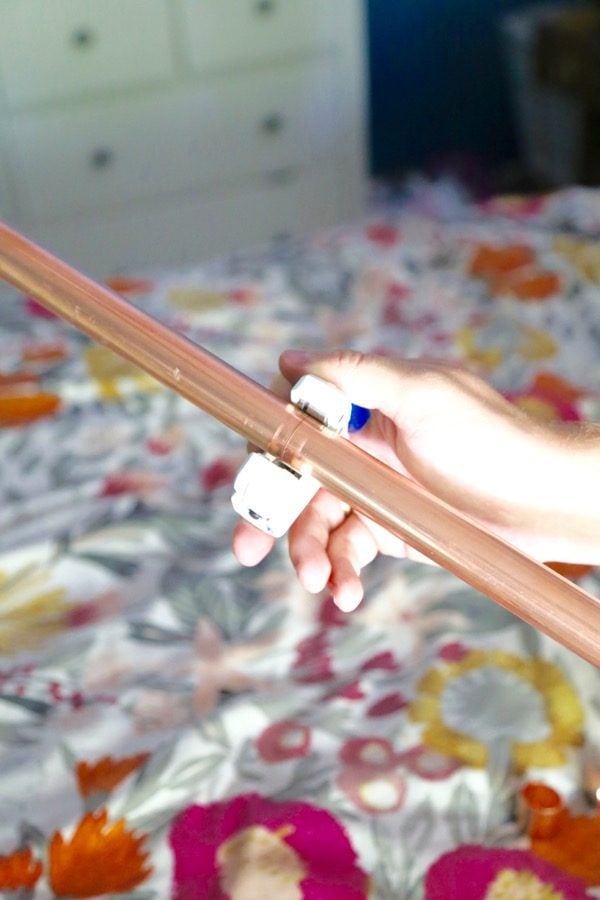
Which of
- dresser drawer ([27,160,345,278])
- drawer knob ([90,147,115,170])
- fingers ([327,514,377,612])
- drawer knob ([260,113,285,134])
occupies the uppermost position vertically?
fingers ([327,514,377,612])

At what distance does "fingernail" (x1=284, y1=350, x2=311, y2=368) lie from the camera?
55 centimetres

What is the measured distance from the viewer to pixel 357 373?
0.56 meters

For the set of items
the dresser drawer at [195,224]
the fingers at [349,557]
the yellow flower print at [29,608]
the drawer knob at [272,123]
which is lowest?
the dresser drawer at [195,224]

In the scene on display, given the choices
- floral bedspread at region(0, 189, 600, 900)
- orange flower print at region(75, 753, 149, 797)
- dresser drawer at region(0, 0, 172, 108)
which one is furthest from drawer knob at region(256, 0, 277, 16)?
orange flower print at region(75, 753, 149, 797)

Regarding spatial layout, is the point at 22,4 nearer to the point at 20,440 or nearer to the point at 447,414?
the point at 20,440

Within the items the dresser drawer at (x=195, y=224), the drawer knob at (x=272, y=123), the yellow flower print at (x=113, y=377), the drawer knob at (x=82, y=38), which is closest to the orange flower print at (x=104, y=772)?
the yellow flower print at (x=113, y=377)

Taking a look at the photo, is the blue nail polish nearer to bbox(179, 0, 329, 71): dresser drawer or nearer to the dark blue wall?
bbox(179, 0, 329, 71): dresser drawer

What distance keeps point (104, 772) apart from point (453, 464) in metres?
0.37

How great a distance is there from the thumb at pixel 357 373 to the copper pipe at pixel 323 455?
0.12m

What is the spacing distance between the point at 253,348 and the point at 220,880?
0.76 metres

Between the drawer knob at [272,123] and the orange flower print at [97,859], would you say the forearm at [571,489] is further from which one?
the drawer knob at [272,123]

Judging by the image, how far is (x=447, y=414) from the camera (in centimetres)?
61

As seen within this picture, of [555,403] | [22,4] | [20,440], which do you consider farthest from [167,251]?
[555,403]

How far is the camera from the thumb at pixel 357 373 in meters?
0.55
